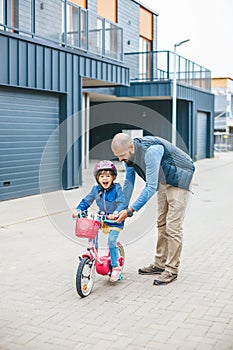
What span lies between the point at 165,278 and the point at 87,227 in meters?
1.13

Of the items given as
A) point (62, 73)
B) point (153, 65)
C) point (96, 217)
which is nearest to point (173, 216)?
point (96, 217)

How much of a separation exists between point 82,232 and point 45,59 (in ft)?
27.0

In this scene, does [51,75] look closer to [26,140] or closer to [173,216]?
[26,140]

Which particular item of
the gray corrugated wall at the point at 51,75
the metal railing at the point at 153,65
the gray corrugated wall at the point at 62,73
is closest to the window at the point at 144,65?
the metal railing at the point at 153,65

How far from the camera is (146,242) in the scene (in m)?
8.17

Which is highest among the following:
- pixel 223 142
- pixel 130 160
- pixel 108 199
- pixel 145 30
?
pixel 145 30

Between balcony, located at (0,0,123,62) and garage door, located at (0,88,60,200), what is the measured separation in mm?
1460

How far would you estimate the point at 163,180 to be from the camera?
575cm

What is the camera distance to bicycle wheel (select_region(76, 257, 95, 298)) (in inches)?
206

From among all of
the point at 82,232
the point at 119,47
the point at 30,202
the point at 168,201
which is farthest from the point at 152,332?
the point at 119,47

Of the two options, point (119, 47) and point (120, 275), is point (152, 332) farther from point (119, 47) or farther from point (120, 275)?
point (119, 47)

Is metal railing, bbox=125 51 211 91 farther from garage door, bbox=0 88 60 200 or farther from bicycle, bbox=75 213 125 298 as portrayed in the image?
bicycle, bbox=75 213 125 298

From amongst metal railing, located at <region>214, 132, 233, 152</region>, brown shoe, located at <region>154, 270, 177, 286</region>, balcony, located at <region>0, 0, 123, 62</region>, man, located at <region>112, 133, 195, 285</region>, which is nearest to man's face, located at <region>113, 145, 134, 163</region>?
man, located at <region>112, 133, 195, 285</region>

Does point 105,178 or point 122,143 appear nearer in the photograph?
point 122,143
